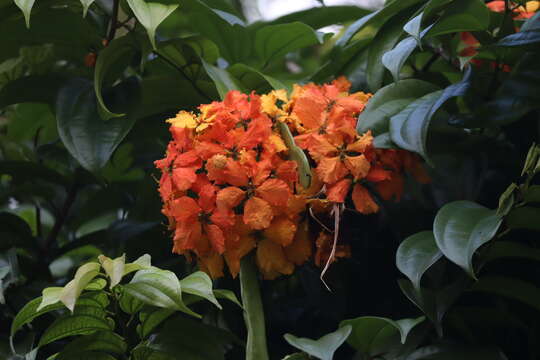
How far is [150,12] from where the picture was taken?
2.72 feet

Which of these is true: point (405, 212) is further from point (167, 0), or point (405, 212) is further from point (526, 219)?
point (167, 0)

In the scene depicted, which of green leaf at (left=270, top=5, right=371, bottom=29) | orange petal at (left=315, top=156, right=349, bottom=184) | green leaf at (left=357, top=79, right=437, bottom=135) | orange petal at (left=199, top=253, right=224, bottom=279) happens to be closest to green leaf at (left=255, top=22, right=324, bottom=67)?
green leaf at (left=270, top=5, right=371, bottom=29)

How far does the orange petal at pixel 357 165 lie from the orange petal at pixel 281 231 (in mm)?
88

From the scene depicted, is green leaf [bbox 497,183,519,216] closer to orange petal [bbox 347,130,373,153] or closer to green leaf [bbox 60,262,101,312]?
orange petal [bbox 347,130,373,153]

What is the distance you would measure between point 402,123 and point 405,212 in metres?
0.23

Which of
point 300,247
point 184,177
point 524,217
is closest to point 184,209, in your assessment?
point 184,177

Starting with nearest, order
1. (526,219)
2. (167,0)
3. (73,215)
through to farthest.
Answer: (526,219), (167,0), (73,215)

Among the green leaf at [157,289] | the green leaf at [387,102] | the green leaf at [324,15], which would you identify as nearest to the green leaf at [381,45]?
the green leaf at [387,102]

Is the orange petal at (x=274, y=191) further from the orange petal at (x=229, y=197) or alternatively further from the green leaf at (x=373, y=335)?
the green leaf at (x=373, y=335)

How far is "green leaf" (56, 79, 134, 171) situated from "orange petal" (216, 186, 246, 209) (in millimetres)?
187

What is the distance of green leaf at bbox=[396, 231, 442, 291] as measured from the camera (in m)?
0.70

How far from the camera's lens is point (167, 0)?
0.89 meters

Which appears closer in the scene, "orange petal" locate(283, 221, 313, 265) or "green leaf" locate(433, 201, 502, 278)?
"green leaf" locate(433, 201, 502, 278)

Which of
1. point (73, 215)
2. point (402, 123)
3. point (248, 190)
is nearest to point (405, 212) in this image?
point (402, 123)
